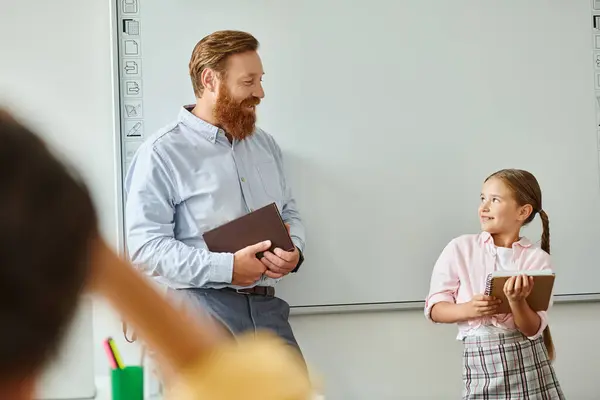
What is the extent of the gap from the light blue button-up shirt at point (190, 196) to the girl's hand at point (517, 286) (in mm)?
674

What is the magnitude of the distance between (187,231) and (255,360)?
89.7 inches

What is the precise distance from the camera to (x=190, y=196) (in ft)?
8.49

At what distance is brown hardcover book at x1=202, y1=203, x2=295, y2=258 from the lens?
239cm

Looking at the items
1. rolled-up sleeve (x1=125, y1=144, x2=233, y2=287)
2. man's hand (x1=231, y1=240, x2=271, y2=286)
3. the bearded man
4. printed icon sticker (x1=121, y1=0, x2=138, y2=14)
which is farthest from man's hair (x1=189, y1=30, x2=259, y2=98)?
man's hand (x1=231, y1=240, x2=271, y2=286)

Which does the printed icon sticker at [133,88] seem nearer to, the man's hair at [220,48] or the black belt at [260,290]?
the man's hair at [220,48]

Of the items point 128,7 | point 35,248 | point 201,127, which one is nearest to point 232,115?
point 201,127

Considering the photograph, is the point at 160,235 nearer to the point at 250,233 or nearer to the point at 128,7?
the point at 250,233

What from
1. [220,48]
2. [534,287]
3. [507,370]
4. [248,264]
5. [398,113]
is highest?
[220,48]

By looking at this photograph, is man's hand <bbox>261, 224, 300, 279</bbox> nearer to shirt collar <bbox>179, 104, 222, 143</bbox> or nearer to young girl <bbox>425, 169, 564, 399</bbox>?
shirt collar <bbox>179, 104, 222, 143</bbox>

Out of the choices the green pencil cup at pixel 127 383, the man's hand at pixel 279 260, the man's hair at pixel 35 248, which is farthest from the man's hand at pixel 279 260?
the man's hair at pixel 35 248

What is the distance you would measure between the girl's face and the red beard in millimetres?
866

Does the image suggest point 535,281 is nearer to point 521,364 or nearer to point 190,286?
point 521,364

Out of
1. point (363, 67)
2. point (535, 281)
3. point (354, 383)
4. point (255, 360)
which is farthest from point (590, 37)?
point (255, 360)

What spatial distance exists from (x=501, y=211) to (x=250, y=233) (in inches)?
36.2
